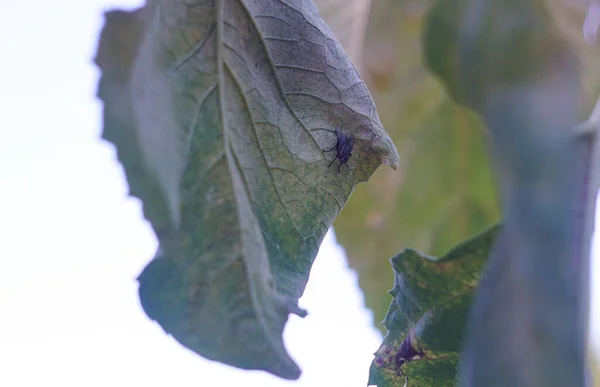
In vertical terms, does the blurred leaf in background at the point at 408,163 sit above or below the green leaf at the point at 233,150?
above

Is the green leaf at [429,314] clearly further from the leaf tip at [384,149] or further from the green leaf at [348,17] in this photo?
the green leaf at [348,17]

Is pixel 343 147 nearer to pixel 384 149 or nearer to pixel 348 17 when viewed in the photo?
pixel 384 149

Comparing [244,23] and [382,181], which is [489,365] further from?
[382,181]

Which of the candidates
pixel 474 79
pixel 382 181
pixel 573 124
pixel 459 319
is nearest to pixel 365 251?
pixel 382 181

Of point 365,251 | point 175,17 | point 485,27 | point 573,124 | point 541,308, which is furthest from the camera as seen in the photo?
point 365,251

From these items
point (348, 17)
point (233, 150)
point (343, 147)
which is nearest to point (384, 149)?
point (343, 147)

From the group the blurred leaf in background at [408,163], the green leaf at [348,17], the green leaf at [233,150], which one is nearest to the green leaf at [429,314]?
the green leaf at [233,150]

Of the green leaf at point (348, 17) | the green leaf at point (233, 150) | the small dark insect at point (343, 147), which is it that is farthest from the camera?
the green leaf at point (348, 17)
